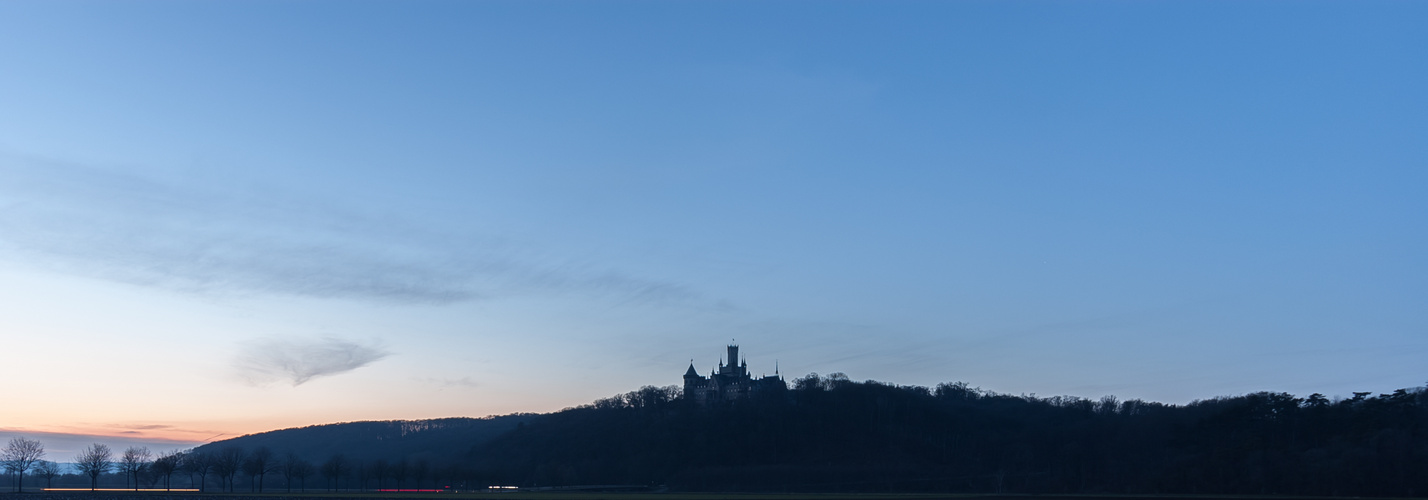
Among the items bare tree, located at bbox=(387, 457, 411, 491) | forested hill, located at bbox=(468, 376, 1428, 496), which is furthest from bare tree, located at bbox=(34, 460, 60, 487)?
forested hill, located at bbox=(468, 376, 1428, 496)

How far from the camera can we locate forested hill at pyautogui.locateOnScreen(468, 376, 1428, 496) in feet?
328

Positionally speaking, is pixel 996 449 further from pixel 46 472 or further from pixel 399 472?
pixel 46 472

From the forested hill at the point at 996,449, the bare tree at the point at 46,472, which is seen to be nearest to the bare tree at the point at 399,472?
the forested hill at the point at 996,449

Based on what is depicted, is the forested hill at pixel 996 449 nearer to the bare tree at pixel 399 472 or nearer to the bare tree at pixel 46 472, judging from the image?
the bare tree at pixel 399 472

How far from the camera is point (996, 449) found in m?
167

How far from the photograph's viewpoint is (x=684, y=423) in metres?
188

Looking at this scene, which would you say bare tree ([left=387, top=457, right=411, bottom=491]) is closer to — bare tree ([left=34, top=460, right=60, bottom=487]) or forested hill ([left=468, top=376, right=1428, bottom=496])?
forested hill ([left=468, top=376, right=1428, bottom=496])

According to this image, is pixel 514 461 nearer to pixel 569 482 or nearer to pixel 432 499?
pixel 569 482

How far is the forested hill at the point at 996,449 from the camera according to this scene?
99.9m

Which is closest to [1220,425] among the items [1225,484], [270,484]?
[1225,484]

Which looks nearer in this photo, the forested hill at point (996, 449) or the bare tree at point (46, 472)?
the forested hill at point (996, 449)

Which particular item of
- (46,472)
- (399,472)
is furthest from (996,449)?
(46,472)

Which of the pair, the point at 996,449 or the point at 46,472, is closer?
the point at 46,472

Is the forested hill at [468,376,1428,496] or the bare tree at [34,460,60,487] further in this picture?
the bare tree at [34,460,60,487]
